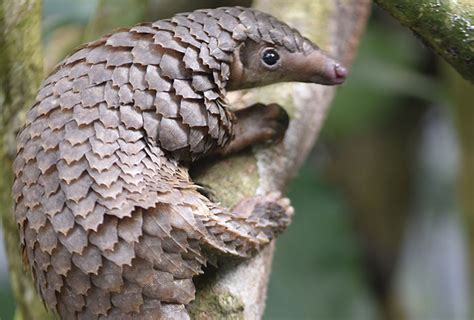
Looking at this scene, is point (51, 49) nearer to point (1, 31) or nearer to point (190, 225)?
point (1, 31)

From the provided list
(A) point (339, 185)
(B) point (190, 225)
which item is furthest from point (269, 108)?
(A) point (339, 185)

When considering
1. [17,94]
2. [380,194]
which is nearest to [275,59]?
[17,94]

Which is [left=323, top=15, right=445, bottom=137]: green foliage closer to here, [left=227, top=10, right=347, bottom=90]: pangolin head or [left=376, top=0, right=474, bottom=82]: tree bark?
[left=227, top=10, right=347, bottom=90]: pangolin head

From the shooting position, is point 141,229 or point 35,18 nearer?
point 141,229

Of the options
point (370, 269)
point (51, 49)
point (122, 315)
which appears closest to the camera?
point (122, 315)

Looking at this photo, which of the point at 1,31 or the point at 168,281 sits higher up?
the point at 1,31

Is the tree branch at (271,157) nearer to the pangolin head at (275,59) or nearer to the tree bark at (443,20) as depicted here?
the pangolin head at (275,59)

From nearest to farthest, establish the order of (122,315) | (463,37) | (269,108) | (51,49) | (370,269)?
(122,315)
(463,37)
(269,108)
(51,49)
(370,269)

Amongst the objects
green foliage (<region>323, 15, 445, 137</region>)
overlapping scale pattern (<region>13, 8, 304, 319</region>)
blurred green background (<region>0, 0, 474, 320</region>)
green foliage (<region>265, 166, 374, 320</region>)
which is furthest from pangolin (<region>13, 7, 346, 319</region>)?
green foliage (<region>323, 15, 445, 137</region>)
